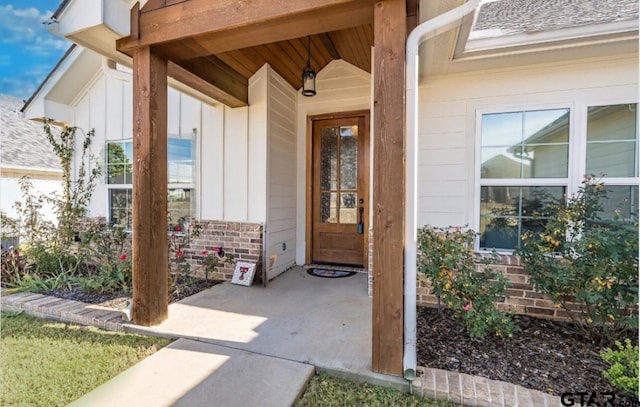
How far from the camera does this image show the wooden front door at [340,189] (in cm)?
456

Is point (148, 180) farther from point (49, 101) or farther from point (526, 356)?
point (49, 101)

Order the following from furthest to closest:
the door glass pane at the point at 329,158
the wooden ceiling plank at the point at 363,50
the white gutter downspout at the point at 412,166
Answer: the door glass pane at the point at 329,158, the wooden ceiling plank at the point at 363,50, the white gutter downspout at the point at 412,166

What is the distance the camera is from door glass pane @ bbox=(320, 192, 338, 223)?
4.73m

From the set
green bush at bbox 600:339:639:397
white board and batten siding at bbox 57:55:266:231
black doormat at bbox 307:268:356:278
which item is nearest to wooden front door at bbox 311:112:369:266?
black doormat at bbox 307:268:356:278

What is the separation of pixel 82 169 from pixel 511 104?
624 cm

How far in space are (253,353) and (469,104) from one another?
10.3 feet

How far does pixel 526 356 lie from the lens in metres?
2.24

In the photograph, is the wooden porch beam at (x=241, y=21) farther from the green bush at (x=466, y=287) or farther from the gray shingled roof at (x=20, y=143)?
the gray shingled roof at (x=20, y=143)

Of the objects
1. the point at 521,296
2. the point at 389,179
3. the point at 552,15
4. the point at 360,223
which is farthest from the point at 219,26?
the point at 521,296

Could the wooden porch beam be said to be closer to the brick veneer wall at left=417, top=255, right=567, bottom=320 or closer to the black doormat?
the brick veneer wall at left=417, top=255, right=567, bottom=320

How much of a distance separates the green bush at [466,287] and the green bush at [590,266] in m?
0.40

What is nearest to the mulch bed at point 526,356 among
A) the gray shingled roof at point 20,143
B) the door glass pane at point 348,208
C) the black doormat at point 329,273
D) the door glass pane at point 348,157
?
the black doormat at point 329,273

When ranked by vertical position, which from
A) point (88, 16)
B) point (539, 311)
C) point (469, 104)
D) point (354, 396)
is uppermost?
point (88, 16)

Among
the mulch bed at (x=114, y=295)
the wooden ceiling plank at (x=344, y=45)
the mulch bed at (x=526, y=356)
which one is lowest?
the mulch bed at (x=526, y=356)
